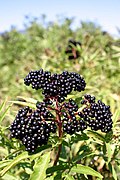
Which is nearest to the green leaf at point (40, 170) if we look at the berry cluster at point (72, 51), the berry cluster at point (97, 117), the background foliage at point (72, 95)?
the background foliage at point (72, 95)

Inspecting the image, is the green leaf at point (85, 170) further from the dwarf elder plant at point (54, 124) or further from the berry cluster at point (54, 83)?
the berry cluster at point (54, 83)

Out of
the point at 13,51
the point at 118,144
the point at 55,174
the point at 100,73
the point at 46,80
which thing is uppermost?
the point at 13,51

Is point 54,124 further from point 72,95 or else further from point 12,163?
point 72,95

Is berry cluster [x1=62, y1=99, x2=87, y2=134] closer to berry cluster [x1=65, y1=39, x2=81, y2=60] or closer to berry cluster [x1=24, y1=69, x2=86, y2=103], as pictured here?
berry cluster [x1=24, y1=69, x2=86, y2=103]

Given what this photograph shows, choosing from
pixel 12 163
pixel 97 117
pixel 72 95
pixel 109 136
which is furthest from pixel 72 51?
pixel 12 163

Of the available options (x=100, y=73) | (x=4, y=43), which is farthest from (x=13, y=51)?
(x=100, y=73)

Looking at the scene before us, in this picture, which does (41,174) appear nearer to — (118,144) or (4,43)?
(118,144)

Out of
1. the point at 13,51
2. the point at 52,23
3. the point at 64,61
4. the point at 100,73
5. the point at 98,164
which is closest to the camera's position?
the point at 98,164
